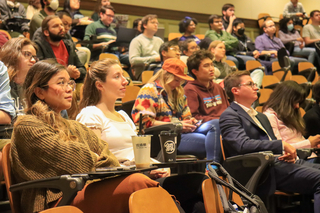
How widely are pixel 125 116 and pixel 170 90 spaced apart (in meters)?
0.92

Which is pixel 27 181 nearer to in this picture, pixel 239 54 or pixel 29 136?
pixel 29 136

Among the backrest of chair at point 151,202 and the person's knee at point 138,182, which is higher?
the person's knee at point 138,182

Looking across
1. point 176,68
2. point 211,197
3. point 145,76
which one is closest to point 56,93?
point 211,197

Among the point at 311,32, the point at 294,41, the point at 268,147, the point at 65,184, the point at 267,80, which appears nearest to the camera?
the point at 65,184

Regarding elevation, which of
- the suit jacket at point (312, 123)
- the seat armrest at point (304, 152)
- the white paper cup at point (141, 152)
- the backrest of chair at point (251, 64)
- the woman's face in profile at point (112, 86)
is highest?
the woman's face in profile at point (112, 86)

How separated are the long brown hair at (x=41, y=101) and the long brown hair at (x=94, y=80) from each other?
465 mm

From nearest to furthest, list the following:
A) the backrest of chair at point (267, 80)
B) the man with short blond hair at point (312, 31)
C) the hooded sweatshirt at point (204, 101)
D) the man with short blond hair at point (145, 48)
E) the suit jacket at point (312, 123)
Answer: the suit jacket at point (312, 123), the hooded sweatshirt at point (204, 101), the man with short blond hair at point (145, 48), the backrest of chair at point (267, 80), the man with short blond hair at point (312, 31)

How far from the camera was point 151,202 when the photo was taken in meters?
1.32

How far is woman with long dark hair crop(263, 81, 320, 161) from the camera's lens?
2.77 metres

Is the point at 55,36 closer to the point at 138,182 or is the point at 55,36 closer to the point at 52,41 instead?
the point at 52,41

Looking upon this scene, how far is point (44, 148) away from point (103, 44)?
368 centimetres

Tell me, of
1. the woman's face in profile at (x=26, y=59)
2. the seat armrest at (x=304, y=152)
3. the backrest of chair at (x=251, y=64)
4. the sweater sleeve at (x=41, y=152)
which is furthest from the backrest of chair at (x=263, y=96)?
the sweater sleeve at (x=41, y=152)

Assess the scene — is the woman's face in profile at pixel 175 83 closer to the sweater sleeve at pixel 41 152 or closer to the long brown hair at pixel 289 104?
the long brown hair at pixel 289 104

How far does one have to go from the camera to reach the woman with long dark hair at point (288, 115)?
2.77m
